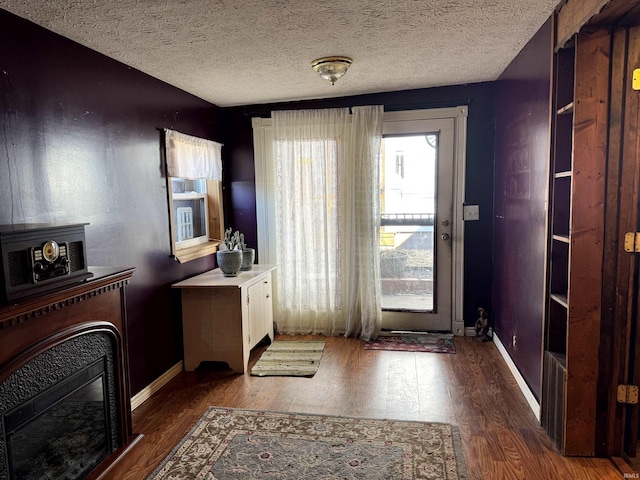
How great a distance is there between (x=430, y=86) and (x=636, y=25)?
6.53 feet

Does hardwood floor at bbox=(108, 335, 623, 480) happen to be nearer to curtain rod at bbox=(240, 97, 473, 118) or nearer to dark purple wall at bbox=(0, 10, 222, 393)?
dark purple wall at bbox=(0, 10, 222, 393)

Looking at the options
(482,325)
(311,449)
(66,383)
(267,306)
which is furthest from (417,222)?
(66,383)

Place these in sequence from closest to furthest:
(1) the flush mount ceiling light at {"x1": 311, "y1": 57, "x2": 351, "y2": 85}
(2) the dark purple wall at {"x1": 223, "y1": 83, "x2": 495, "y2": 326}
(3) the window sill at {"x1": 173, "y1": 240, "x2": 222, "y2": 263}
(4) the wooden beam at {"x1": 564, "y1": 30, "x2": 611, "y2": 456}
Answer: (4) the wooden beam at {"x1": 564, "y1": 30, "x2": 611, "y2": 456} < (1) the flush mount ceiling light at {"x1": 311, "y1": 57, "x2": 351, "y2": 85} < (3) the window sill at {"x1": 173, "y1": 240, "x2": 222, "y2": 263} < (2) the dark purple wall at {"x1": 223, "y1": 83, "x2": 495, "y2": 326}

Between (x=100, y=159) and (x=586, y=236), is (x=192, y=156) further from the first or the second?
(x=586, y=236)

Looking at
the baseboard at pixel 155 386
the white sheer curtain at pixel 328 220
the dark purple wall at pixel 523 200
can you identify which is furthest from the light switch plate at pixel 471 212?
the baseboard at pixel 155 386

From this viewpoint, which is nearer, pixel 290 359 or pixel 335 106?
pixel 290 359

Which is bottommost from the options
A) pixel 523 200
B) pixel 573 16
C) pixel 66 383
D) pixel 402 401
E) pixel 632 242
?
pixel 402 401

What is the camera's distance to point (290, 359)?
11.7ft

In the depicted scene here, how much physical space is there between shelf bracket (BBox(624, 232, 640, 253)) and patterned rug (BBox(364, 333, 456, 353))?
6.26 feet

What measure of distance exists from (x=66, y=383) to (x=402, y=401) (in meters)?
1.94

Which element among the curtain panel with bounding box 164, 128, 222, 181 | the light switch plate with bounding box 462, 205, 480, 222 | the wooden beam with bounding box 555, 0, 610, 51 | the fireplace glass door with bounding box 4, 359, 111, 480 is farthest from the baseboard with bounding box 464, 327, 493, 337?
the fireplace glass door with bounding box 4, 359, 111, 480

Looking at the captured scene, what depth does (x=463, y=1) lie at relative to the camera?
2.07 m

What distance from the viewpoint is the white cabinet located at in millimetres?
A: 3287

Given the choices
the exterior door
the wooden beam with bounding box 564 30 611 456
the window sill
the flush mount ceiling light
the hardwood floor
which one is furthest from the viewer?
the exterior door
